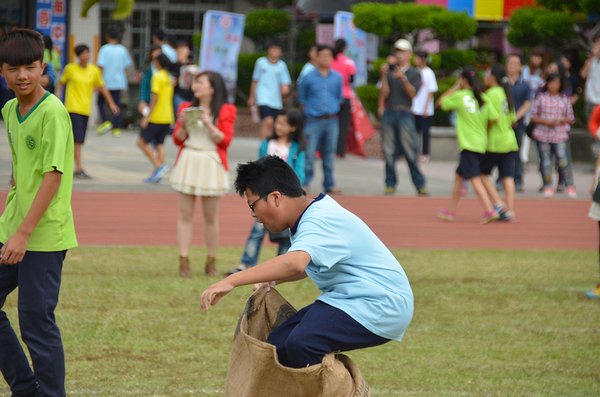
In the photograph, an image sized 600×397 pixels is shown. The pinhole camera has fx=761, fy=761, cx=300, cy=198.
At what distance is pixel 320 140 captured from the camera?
11.3 meters

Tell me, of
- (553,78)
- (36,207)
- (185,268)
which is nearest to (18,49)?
(36,207)

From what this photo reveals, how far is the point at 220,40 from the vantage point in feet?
54.7

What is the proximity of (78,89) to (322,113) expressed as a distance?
3530 millimetres

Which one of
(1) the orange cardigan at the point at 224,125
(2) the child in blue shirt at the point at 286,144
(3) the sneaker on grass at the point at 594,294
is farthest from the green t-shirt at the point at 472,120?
(1) the orange cardigan at the point at 224,125

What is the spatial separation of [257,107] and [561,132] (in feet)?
16.7

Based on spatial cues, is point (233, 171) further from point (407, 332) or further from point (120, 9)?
point (407, 332)

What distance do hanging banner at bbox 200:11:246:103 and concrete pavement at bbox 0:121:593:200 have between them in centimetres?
182

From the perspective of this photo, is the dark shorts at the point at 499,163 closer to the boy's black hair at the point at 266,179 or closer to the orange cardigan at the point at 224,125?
the orange cardigan at the point at 224,125

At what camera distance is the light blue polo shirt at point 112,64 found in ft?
51.8

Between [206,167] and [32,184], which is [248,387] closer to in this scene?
[32,184]

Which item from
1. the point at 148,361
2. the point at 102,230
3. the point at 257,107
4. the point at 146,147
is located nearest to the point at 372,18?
the point at 257,107

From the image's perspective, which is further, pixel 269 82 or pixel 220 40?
pixel 220 40

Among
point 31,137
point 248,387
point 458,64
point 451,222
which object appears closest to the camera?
point 248,387

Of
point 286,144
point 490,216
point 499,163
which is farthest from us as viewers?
point 499,163
